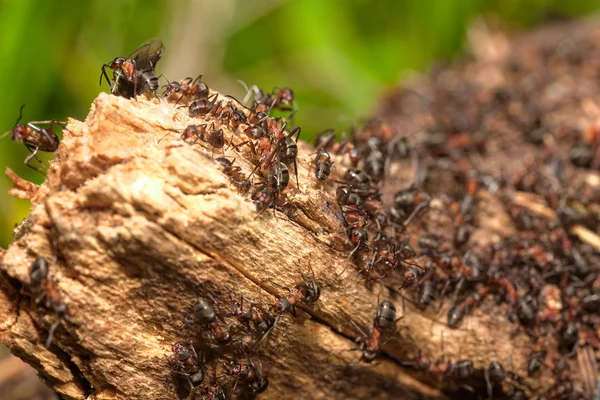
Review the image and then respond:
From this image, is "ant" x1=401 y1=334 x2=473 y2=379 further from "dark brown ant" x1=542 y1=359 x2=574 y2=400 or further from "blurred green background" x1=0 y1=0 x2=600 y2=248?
"blurred green background" x1=0 y1=0 x2=600 y2=248

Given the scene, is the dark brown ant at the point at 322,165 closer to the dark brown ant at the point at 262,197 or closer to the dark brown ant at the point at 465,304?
the dark brown ant at the point at 262,197

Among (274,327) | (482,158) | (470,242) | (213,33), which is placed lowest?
(274,327)

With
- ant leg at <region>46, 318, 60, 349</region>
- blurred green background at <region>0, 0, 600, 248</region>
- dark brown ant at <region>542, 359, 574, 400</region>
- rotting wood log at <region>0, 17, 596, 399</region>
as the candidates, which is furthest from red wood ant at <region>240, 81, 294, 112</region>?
blurred green background at <region>0, 0, 600, 248</region>

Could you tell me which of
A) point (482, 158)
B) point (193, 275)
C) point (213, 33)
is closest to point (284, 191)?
point (193, 275)

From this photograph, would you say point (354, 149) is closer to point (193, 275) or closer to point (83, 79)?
point (193, 275)

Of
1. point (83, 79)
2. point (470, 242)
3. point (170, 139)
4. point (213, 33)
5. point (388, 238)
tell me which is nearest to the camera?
point (170, 139)

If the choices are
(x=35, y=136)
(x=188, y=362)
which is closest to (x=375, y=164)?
(x=188, y=362)
